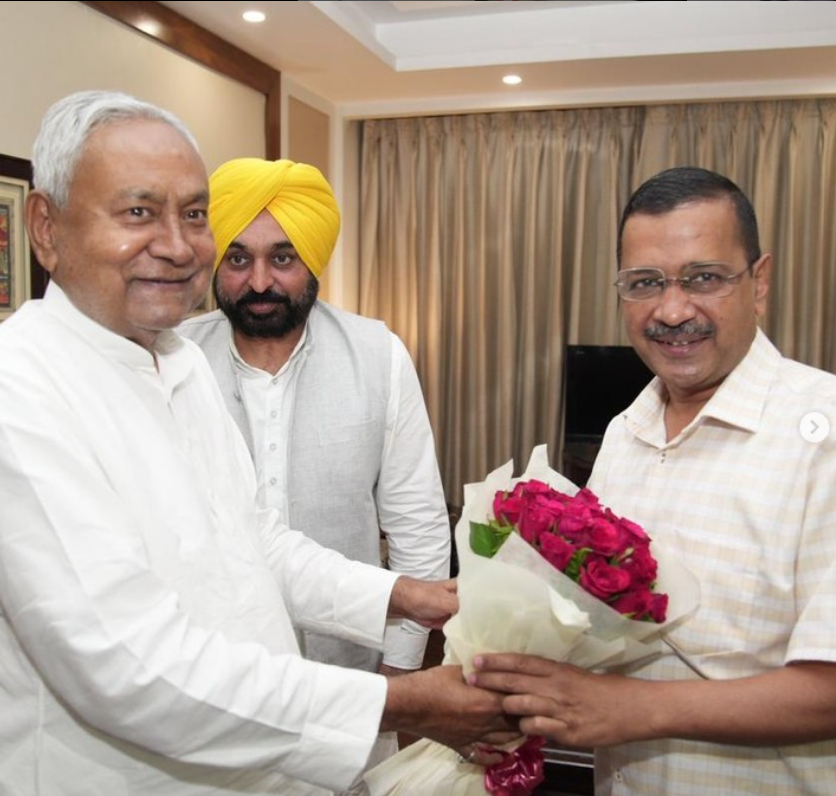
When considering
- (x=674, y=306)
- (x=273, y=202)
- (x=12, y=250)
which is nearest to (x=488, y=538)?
(x=674, y=306)

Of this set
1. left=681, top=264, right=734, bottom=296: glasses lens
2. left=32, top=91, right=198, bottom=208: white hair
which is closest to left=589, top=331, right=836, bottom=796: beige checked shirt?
left=681, top=264, right=734, bottom=296: glasses lens

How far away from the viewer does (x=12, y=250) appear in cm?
310

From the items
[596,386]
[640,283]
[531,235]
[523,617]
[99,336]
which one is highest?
[531,235]

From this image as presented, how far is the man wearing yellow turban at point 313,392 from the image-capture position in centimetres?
204

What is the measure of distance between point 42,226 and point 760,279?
124 cm

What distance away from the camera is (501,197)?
584cm

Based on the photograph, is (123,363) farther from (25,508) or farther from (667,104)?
(667,104)

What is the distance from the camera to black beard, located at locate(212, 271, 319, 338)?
207cm

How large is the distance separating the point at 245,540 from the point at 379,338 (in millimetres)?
909

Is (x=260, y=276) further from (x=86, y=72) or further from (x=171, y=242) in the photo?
(x=86, y=72)

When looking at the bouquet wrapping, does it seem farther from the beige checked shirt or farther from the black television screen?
the black television screen

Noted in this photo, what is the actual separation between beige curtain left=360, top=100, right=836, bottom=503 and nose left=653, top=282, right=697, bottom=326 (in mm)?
4348

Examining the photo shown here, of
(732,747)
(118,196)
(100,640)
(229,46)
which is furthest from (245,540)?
(229,46)

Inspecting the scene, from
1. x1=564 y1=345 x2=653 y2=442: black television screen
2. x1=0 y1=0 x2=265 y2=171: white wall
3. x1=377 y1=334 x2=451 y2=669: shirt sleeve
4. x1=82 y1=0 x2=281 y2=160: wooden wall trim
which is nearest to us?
x1=377 y1=334 x2=451 y2=669: shirt sleeve
